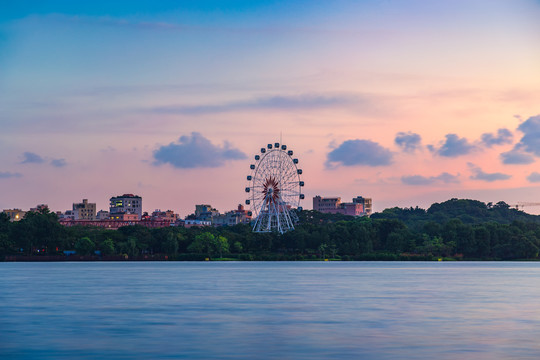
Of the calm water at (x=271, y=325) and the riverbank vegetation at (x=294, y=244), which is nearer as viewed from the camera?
the calm water at (x=271, y=325)

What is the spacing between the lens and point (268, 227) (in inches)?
7175

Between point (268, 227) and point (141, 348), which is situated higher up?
point (268, 227)

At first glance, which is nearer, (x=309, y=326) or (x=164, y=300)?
(x=309, y=326)

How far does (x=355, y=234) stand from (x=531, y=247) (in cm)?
3860

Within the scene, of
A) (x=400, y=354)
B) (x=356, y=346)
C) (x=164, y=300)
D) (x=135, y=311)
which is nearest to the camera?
(x=400, y=354)

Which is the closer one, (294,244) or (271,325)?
(271,325)

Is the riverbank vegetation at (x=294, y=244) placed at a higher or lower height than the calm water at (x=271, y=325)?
higher

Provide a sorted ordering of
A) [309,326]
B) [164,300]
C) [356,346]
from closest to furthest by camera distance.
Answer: [356,346]
[309,326]
[164,300]

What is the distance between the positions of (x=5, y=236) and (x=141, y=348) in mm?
149551

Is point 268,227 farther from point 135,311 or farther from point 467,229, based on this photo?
point 135,311

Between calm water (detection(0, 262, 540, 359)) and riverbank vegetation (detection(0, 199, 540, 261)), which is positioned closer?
calm water (detection(0, 262, 540, 359))

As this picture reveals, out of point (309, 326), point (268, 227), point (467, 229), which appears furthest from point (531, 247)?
point (309, 326)

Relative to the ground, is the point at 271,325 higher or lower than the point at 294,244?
lower

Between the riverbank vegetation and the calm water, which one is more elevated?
the riverbank vegetation
